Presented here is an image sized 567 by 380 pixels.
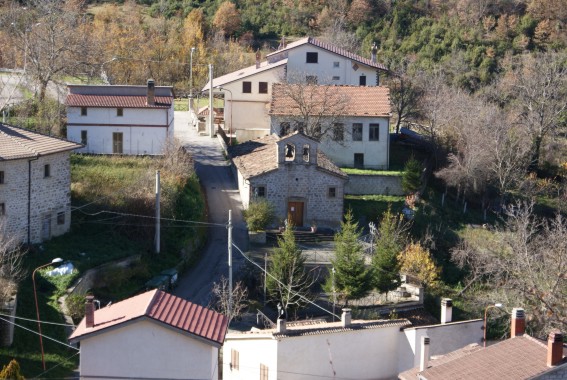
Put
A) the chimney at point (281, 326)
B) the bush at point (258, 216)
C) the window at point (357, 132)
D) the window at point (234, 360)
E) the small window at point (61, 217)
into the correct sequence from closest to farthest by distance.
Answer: the chimney at point (281, 326)
the window at point (234, 360)
the small window at point (61, 217)
the bush at point (258, 216)
the window at point (357, 132)

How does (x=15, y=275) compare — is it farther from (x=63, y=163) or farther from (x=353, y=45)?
(x=353, y=45)

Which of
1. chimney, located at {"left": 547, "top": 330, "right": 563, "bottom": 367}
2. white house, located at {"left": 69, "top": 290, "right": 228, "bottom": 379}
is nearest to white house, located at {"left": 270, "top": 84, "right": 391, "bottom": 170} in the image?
white house, located at {"left": 69, "top": 290, "right": 228, "bottom": 379}

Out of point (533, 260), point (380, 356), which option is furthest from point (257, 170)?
point (380, 356)

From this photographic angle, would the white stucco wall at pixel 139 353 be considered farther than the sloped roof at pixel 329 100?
No

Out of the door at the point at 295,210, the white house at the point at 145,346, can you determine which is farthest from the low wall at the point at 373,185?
the white house at the point at 145,346

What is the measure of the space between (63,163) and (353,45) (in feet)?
149

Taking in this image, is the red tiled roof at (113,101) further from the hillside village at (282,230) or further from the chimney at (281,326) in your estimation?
the chimney at (281,326)

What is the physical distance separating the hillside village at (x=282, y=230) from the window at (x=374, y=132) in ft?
0.16

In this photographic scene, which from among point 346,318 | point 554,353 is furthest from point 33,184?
point 554,353

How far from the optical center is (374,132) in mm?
56188

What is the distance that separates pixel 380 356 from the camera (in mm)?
35188

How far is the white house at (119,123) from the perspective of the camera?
51344 mm

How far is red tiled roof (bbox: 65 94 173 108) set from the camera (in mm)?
51188

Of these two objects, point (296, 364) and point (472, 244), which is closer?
point (296, 364)
